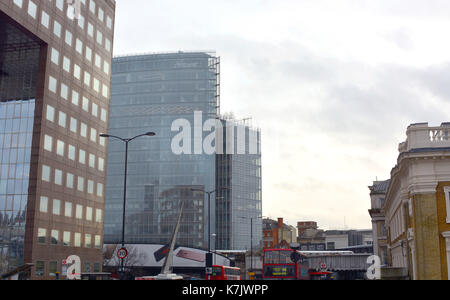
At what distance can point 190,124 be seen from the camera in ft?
509

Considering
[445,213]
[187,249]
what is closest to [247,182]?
[187,249]

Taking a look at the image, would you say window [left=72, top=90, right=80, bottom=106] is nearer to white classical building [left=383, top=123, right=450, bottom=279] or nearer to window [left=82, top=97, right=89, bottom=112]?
window [left=82, top=97, right=89, bottom=112]

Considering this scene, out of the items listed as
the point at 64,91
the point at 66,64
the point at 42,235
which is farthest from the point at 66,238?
the point at 66,64

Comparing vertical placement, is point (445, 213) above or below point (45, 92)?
below

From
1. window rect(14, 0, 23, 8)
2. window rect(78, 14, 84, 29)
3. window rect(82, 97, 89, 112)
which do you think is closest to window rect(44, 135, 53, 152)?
window rect(82, 97, 89, 112)

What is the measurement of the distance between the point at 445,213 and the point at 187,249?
69267 mm

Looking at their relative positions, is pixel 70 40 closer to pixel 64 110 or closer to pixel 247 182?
pixel 64 110

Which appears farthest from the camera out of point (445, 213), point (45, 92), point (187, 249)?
point (187, 249)

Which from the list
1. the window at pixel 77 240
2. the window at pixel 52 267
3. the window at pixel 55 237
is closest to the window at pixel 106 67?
the window at pixel 77 240

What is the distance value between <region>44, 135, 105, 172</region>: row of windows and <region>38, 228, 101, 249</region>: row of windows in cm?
1046

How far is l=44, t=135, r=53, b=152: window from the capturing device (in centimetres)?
6912

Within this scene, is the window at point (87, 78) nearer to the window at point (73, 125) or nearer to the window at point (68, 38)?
the window at point (68, 38)

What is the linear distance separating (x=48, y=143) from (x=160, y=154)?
84892mm
